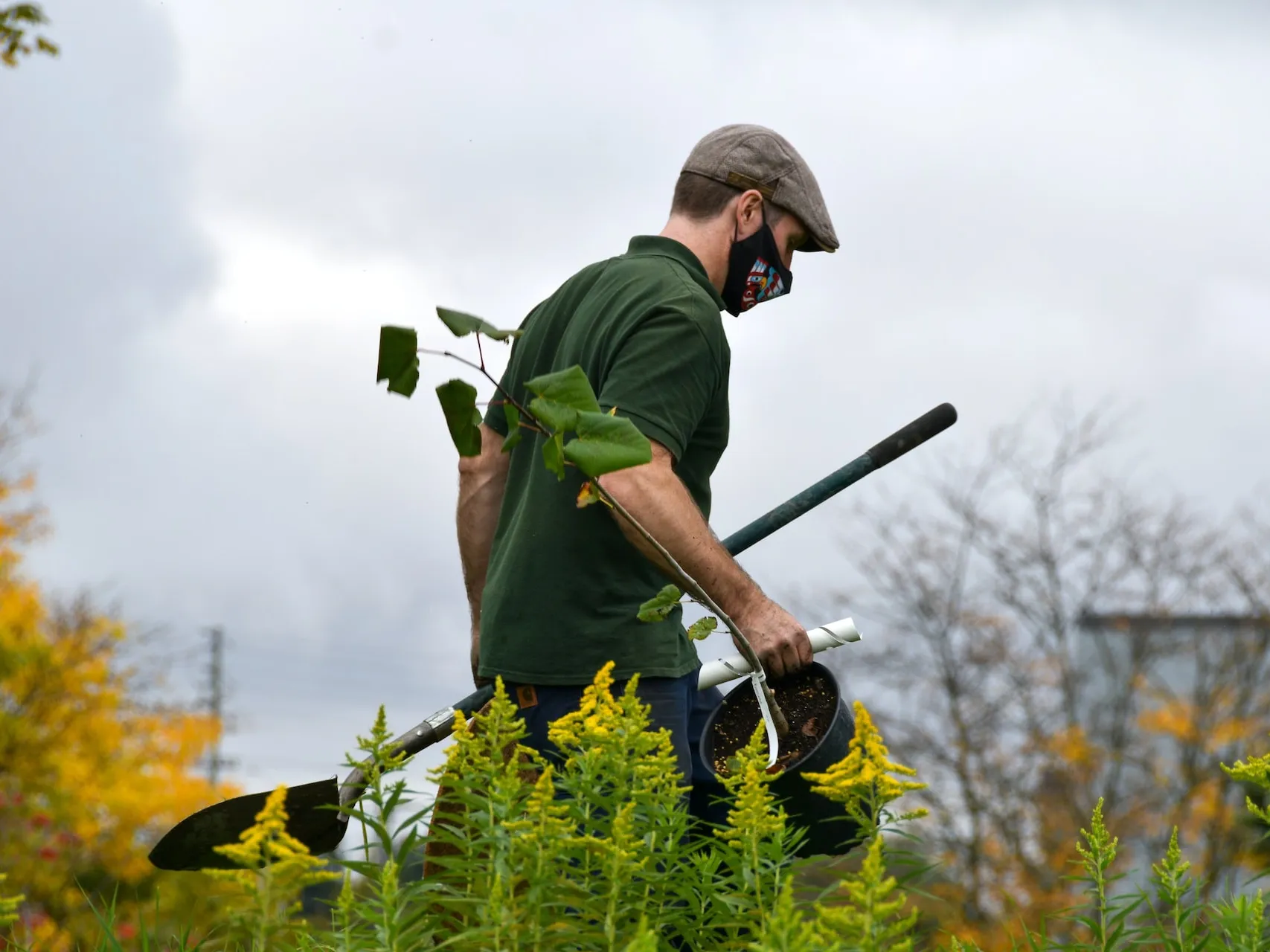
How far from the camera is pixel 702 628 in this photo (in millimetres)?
2818

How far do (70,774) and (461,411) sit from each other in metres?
11.2

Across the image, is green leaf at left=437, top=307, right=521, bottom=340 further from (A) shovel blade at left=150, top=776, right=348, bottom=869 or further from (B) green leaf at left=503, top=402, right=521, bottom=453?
(A) shovel blade at left=150, top=776, right=348, bottom=869

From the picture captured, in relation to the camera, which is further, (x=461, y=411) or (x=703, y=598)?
(x=703, y=598)

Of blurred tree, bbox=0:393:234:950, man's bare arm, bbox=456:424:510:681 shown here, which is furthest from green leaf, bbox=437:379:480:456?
blurred tree, bbox=0:393:234:950

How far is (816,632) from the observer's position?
11.4ft

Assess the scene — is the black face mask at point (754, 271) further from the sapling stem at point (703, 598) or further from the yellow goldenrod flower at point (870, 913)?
the yellow goldenrod flower at point (870, 913)

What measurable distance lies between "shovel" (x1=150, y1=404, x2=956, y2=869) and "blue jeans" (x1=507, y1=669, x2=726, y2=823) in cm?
10

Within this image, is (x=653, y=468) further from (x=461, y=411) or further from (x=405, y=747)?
(x=405, y=747)

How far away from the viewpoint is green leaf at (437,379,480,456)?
2467 millimetres

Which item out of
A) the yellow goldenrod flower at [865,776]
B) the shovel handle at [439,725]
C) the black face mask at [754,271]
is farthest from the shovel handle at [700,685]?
the yellow goldenrod flower at [865,776]

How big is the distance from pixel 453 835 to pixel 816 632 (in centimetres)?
158

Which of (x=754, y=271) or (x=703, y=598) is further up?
(x=754, y=271)

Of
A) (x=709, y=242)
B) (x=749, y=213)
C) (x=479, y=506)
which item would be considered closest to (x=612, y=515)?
(x=479, y=506)

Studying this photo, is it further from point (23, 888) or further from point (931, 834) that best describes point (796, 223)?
point (931, 834)
